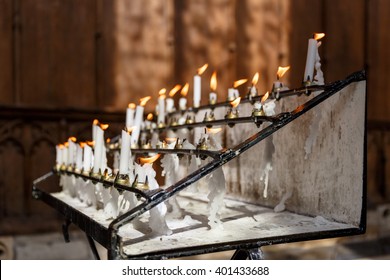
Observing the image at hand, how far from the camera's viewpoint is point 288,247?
4945 mm

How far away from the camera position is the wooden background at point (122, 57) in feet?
13.2

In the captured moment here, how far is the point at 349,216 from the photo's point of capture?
6.03ft

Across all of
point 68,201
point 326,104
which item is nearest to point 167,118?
point 68,201

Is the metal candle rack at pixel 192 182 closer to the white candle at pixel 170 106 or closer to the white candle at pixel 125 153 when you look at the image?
the white candle at pixel 125 153

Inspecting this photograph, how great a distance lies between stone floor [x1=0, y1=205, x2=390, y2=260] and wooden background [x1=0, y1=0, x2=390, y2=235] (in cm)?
14

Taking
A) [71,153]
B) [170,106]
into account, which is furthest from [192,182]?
[170,106]

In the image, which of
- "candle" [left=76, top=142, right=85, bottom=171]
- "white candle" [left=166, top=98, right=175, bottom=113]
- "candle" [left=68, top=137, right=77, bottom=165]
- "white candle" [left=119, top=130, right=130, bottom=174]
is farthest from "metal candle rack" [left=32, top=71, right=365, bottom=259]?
"white candle" [left=166, top=98, right=175, bottom=113]

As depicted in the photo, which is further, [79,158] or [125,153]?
[79,158]

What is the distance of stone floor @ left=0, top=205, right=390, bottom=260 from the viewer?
3963 mm

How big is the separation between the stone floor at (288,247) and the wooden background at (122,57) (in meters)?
0.14

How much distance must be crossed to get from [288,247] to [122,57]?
2.65 metres

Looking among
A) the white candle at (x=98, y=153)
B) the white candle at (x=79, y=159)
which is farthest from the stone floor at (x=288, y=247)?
the white candle at (x=98, y=153)

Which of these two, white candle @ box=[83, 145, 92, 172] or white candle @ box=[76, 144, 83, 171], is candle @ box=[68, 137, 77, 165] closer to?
white candle @ box=[76, 144, 83, 171]

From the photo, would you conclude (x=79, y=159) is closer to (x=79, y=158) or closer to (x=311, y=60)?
(x=79, y=158)
